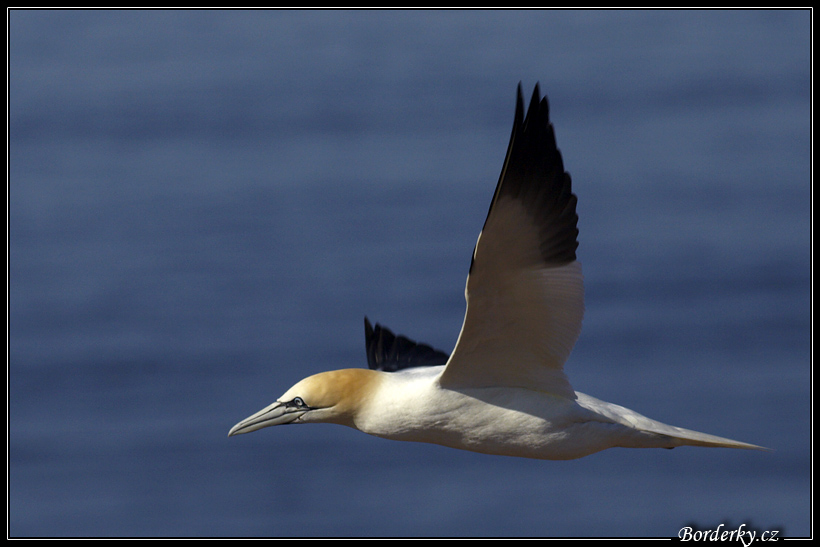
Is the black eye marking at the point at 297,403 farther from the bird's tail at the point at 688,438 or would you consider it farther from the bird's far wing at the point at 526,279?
the bird's tail at the point at 688,438

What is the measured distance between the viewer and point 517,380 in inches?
368

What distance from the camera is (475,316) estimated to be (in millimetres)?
8742

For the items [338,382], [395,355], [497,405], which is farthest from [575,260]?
[395,355]

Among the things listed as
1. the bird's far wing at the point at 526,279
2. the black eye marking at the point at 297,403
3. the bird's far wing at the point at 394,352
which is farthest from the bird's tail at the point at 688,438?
the black eye marking at the point at 297,403

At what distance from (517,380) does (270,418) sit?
5.92 ft

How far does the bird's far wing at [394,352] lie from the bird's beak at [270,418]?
1.50 m

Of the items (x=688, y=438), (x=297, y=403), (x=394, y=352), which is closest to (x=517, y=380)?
(x=688, y=438)

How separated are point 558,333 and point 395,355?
2.35m

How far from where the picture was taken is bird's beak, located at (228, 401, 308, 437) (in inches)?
375

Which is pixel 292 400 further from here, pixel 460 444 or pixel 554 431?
pixel 554 431

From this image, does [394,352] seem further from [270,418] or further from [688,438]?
[688,438]

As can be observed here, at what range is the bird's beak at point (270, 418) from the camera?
953cm

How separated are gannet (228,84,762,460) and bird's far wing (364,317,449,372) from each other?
1.30 metres

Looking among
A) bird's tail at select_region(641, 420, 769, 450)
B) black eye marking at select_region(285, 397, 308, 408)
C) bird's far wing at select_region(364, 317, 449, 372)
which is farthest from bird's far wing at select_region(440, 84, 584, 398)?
bird's far wing at select_region(364, 317, 449, 372)
